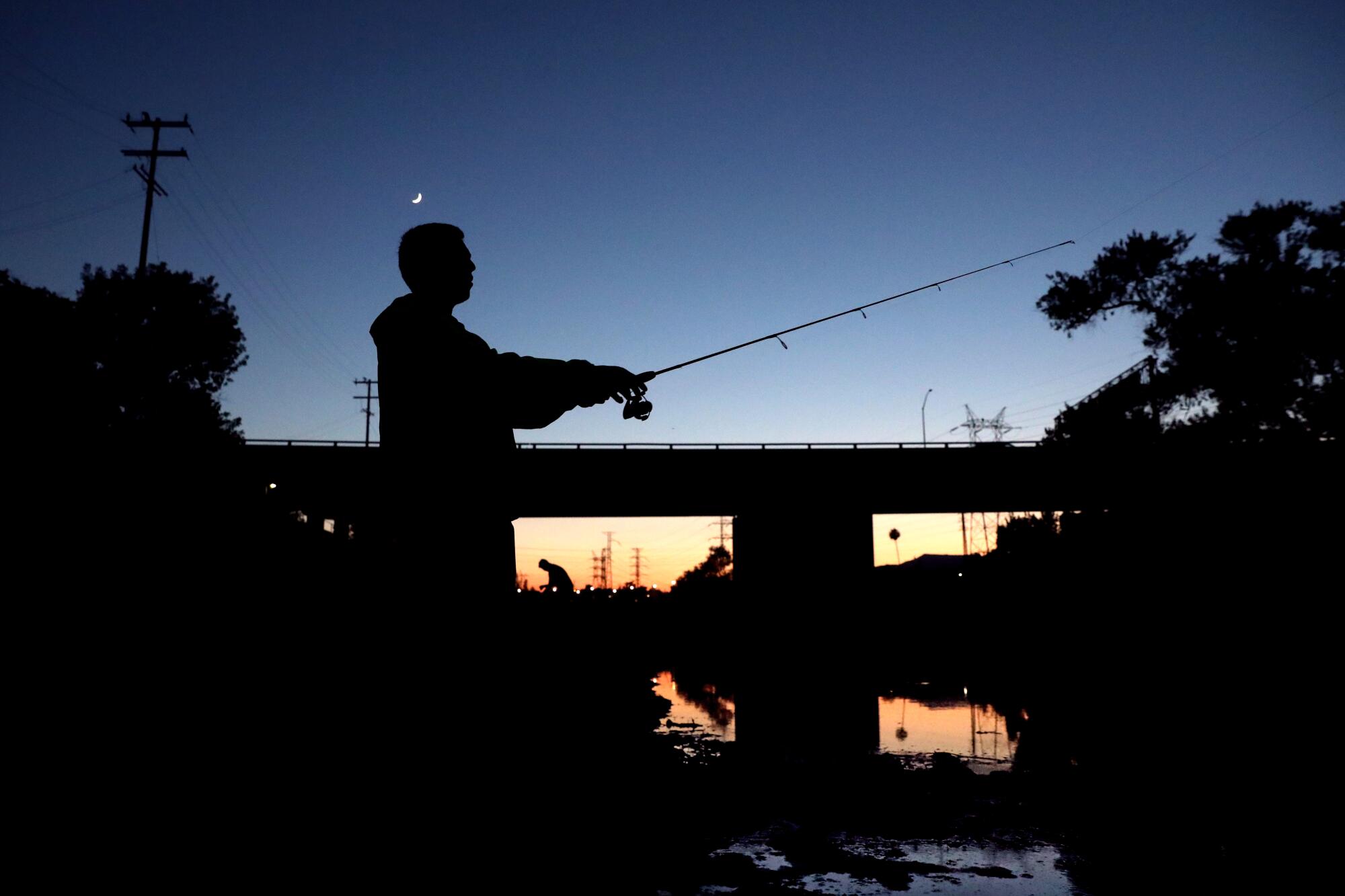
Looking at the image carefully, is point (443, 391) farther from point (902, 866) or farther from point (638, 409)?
point (902, 866)

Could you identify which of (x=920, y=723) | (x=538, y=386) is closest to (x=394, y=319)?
(x=538, y=386)

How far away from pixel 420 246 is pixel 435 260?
8cm

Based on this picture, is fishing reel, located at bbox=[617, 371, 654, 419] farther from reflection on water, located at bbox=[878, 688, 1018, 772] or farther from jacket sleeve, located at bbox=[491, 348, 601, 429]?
reflection on water, located at bbox=[878, 688, 1018, 772]

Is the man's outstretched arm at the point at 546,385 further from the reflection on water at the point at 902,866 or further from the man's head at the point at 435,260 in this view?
the reflection on water at the point at 902,866

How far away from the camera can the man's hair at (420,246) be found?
9.56 feet

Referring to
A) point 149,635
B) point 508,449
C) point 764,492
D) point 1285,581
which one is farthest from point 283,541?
point 764,492

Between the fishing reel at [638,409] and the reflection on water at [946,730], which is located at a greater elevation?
the fishing reel at [638,409]

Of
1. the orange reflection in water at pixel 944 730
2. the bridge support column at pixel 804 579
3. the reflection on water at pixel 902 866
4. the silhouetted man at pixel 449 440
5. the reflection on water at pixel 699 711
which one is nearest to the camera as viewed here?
the silhouetted man at pixel 449 440

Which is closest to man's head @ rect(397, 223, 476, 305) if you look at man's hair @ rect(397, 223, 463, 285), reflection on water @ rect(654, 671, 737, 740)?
man's hair @ rect(397, 223, 463, 285)

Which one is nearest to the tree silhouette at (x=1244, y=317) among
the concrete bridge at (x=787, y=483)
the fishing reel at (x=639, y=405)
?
the concrete bridge at (x=787, y=483)

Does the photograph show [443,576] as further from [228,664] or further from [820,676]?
[820,676]

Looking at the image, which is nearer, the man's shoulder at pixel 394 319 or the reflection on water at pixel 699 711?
the man's shoulder at pixel 394 319

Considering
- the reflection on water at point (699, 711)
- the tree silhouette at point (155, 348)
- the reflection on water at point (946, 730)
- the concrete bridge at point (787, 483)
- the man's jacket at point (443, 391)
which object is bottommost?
the reflection on water at point (699, 711)

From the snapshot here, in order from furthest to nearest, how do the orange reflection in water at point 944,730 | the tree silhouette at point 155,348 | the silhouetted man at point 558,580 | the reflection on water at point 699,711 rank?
the tree silhouette at point 155,348
the reflection on water at point 699,711
the orange reflection in water at point 944,730
the silhouetted man at point 558,580
